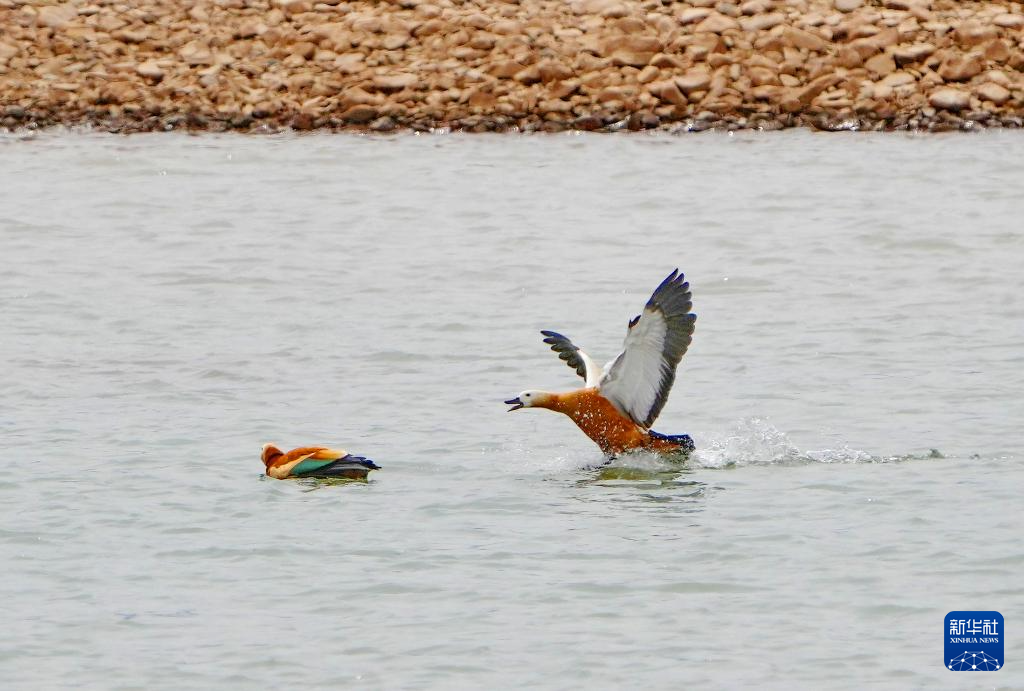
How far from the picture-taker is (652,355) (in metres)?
9.94

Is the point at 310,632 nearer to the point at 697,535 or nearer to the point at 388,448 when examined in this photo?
the point at 697,535

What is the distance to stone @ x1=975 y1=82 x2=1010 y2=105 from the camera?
2141 centimetres

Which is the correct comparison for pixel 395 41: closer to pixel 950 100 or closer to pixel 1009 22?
pixel 950 100

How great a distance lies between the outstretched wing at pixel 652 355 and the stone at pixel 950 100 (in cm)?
1219

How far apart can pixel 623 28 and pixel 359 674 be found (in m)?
16.2

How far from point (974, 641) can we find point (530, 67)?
50.8ft

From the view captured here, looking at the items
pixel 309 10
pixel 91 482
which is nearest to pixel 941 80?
pixel 309 10

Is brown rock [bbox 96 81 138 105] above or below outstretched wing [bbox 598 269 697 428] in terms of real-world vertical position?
below

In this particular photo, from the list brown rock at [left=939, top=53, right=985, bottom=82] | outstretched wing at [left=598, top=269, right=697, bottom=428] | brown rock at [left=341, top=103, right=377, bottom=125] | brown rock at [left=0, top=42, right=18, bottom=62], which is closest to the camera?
outstretched wing at [left=598, top=269, right=697, bottom=428]

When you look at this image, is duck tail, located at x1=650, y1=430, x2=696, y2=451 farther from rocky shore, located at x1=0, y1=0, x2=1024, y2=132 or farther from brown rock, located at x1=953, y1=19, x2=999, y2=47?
brown rock, located at x1=953, y1=19, x2=999, y2=47

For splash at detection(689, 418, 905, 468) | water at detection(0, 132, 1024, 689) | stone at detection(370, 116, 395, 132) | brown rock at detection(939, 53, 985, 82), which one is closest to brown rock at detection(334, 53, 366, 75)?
stone at detection(370, 116, 395, 132)

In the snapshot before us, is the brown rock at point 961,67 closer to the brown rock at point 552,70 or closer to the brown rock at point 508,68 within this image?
the brown rock at point 552,70

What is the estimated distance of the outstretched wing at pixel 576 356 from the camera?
10297mm

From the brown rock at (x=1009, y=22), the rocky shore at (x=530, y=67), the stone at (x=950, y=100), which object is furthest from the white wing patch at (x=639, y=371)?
the brown rock at (x=1009, y=22)
